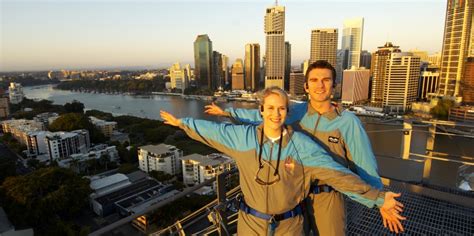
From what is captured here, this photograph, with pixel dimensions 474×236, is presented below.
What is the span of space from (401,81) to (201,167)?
1520 cm

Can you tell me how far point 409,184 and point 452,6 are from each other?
19.1m

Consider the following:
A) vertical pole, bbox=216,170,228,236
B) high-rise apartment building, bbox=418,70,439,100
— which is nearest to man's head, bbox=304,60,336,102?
vertical pole, bbox=216,170,228,236

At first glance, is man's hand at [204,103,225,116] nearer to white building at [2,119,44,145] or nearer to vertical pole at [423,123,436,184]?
vertical pole at [423,123,436,184]

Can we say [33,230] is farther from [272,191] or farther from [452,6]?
[452,6]

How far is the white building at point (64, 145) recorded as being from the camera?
939 cm

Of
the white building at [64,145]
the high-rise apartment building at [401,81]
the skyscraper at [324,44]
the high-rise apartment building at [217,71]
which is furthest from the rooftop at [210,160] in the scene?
the high-rise apartment building at [217,71]

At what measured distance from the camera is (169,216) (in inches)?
207

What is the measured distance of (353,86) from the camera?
19.7 metres

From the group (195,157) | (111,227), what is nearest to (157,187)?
(195,157)

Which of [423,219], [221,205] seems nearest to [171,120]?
[221,205]

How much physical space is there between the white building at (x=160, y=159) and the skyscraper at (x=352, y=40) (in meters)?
32.0

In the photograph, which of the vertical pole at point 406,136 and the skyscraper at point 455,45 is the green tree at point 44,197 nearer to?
the vertical pole at point 406,136

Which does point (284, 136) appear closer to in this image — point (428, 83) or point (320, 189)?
point (320, 189)

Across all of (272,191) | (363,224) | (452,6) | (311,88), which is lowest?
(363,224)
